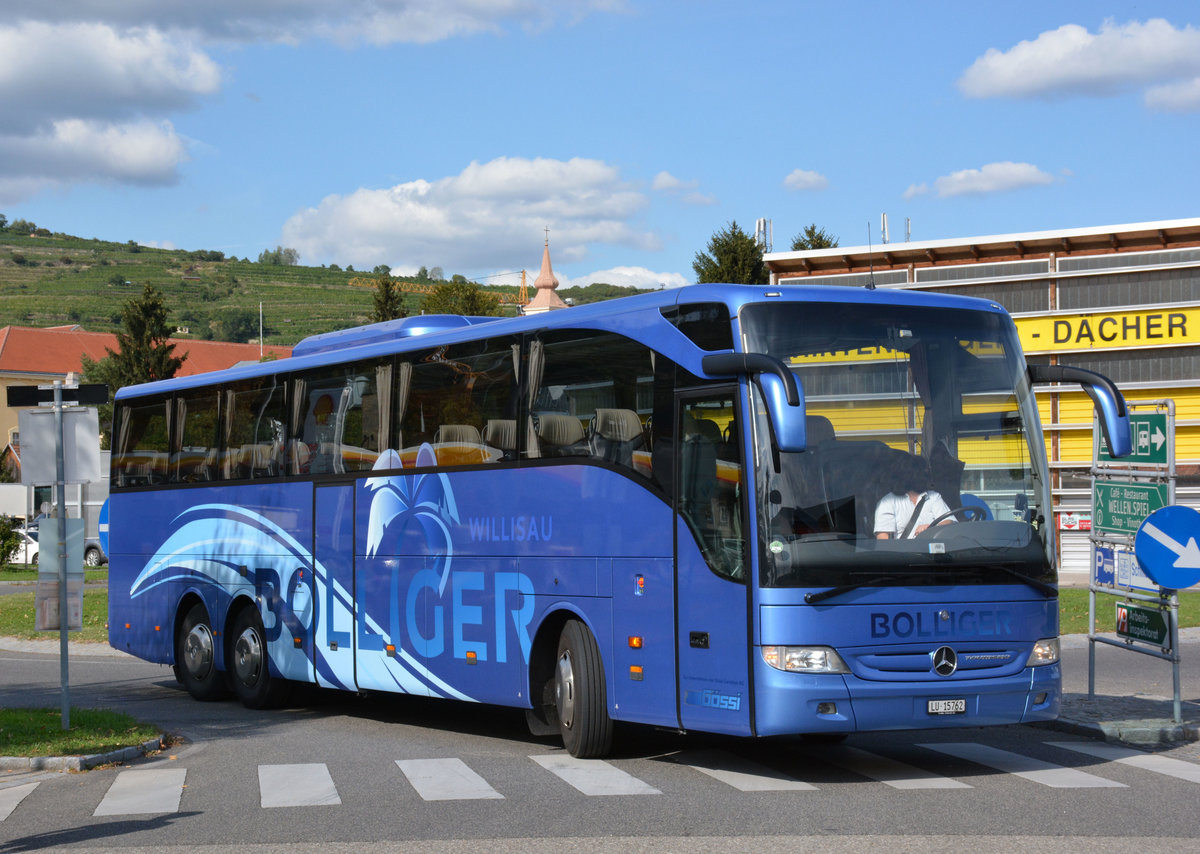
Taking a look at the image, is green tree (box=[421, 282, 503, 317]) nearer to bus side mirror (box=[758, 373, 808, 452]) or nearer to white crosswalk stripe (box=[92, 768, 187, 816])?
white crosswalk stripe (box=[92, 768, 187, 816])

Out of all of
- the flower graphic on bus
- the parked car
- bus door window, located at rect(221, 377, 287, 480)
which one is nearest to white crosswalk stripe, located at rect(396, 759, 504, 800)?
the flower graphic on bus

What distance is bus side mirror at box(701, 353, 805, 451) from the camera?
812cm

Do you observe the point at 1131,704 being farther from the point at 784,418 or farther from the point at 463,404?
the point at 784,418

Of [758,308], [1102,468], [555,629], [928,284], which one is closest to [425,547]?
[555,629]

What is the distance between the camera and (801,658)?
8945 mm

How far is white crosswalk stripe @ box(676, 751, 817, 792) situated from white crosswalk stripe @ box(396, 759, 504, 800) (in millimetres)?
1602

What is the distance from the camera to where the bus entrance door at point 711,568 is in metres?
9.17

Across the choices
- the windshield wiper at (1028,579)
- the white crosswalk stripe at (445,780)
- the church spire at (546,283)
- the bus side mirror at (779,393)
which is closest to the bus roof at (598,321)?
the bus side mirror at (779,393)

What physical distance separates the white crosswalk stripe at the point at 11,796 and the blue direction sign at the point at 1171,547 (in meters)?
8.88

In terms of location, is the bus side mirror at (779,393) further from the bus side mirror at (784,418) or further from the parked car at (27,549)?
the parked car at (27,549)

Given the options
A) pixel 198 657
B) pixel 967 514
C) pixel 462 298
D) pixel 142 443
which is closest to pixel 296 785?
pixel 967 514

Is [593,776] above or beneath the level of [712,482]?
beneath

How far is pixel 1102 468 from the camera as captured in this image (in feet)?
43.2

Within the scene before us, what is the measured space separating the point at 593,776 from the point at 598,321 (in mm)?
3357
